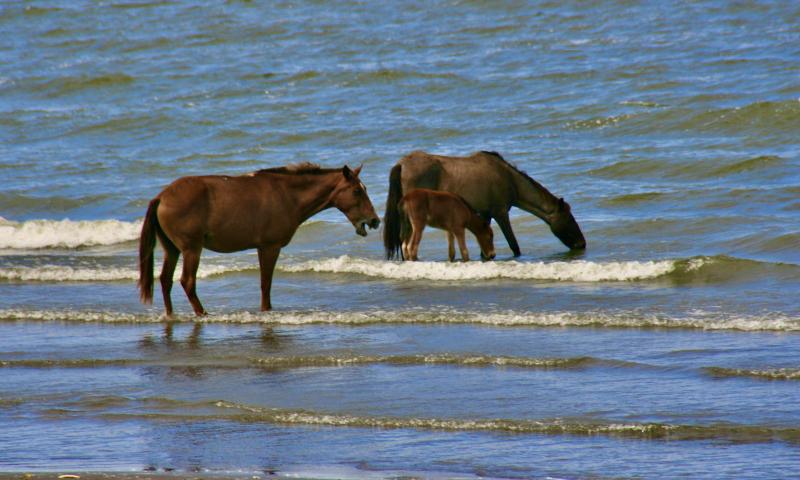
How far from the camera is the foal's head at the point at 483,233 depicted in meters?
15.5

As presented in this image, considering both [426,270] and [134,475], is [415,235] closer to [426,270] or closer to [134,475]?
[426,270]

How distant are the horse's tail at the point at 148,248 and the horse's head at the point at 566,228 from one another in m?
6.23

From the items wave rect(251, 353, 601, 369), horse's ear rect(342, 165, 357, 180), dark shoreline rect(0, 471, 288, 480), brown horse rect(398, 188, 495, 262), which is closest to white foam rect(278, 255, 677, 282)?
brown horse rect(398, 188, 495, 262)

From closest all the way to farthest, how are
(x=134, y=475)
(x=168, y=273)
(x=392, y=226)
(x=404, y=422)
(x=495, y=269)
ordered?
(x=134, y=475) → (x=404, y=422) → (x=168, y=273) → (x=495, y=269) → (x=392, y=226)

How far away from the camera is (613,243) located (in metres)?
16.6

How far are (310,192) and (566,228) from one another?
5053mm

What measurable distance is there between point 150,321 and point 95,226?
7556 millimetres

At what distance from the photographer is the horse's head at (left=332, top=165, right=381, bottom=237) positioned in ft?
40.4

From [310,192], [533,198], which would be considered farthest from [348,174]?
[533,198]

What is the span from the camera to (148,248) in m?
11.7

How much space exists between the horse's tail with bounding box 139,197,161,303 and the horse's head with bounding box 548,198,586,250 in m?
6.23

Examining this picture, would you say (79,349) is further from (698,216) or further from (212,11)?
(212,11)

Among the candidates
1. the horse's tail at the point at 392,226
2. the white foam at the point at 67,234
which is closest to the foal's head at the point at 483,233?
the horse's tail at the point at 392,226

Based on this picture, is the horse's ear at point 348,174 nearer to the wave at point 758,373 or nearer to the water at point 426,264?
the water at point 426,264
